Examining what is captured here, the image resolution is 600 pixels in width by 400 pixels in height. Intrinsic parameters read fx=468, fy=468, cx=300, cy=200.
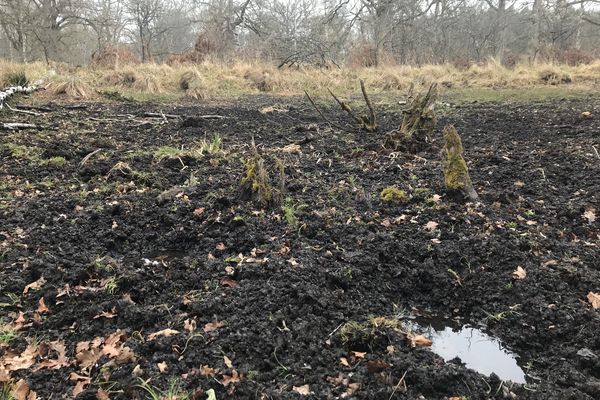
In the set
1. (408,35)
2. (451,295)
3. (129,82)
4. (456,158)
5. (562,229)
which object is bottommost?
(451,295)

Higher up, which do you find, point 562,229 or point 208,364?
point 562,229

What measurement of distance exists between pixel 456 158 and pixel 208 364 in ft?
10.0

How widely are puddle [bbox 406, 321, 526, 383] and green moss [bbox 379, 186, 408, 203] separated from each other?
167cm

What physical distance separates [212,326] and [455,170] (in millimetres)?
2757

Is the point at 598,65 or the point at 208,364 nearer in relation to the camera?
the point at 208,364

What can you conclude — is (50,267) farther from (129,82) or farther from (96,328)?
(129,82)

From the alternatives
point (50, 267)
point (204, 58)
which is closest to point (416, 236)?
point (50, 267)

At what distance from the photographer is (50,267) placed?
304cm

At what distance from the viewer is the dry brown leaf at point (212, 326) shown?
2.44 metres

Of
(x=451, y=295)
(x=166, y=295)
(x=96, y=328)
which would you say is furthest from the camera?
(x=451, y=295)

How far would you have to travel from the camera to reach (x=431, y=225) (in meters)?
3.72

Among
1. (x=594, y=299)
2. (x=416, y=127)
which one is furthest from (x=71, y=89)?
(x=594, y=299)

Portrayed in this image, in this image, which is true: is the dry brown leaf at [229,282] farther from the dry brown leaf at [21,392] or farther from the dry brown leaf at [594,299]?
the dry brown leaf at [594,299]

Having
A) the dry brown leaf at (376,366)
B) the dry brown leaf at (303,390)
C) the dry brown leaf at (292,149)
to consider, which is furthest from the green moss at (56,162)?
the dry brown leaf at (376,366)
